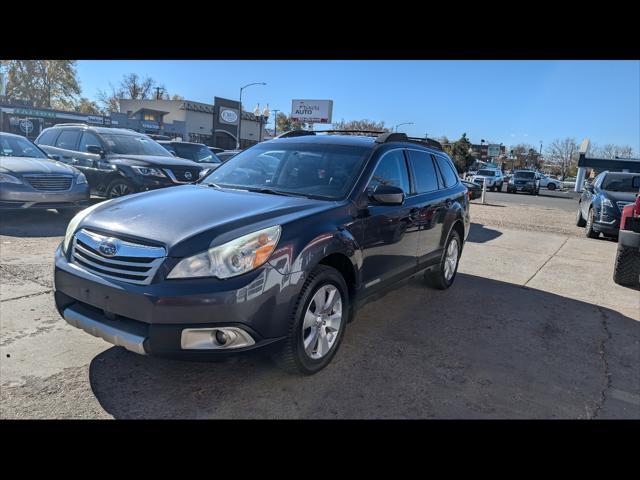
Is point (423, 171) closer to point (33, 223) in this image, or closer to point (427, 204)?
point (427, 204)

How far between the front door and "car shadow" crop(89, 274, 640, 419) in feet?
1.86

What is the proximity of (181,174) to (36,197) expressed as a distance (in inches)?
102

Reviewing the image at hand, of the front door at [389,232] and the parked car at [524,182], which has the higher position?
the parked car at [524,182]

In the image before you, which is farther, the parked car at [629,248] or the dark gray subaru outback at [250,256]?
the parked car at [629,248]

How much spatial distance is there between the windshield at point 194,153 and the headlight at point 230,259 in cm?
1111

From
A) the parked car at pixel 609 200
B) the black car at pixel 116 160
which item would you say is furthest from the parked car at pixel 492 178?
the black car at pixel 116 160

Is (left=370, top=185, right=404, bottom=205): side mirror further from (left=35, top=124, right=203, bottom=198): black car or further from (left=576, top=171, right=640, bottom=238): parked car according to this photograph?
(left=576, top=171, right=640, bottom=238): parked car

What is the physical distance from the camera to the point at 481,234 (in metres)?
10.9

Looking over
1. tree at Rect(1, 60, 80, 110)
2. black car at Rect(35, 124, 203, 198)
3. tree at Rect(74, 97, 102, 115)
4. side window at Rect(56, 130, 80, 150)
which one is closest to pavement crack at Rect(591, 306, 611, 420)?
black car at Rect(35, 124, 203, 198)

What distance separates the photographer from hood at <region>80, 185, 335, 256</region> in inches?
115

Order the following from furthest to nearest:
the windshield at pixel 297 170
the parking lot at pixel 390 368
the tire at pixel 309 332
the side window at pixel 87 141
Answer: the side window at pixel 87 141
the windshield at pixel 297 170
the tire at pixel 309 332
the parking lot at pixel 390 368

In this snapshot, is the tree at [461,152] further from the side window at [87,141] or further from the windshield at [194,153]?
the side window at [87,141]

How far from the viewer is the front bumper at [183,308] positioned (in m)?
2.72

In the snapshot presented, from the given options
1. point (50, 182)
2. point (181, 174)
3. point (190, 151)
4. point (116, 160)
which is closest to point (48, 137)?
point (116, 160)
